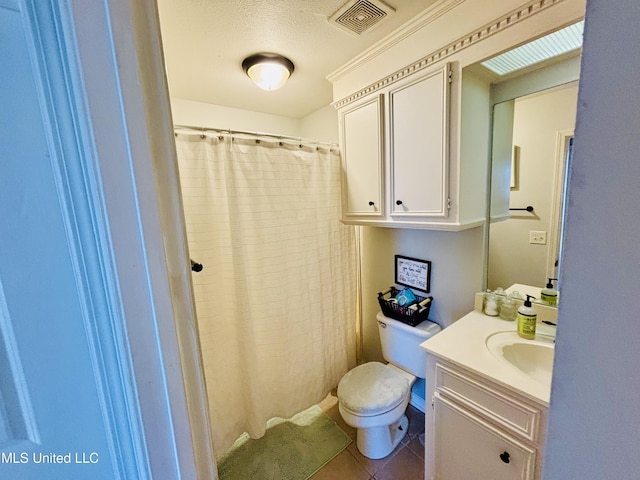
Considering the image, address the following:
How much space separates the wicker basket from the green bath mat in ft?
2.74

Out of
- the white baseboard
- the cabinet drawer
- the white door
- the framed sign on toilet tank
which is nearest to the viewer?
the white door

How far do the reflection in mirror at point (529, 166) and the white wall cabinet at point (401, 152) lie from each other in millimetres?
234

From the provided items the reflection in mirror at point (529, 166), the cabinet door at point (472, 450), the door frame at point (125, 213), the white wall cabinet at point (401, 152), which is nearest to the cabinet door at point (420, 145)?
the white wall cabinet at point (401, 152)

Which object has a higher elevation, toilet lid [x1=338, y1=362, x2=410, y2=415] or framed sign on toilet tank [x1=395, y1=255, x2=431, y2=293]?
framed sign on toilet tank [x1=395, y1=255, x2=431, y2=293]

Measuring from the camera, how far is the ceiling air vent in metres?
1.04

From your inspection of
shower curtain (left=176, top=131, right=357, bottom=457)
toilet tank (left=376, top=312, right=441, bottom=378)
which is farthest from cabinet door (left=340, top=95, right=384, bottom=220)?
toilet tank (left=376, top=312, right=441, bottom=378)

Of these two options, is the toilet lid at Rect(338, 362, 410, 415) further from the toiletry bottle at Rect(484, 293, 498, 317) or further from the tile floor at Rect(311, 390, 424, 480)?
the toiletry bottle at Rect(484, 293, 498, 317)

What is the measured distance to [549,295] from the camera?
4.04 feet

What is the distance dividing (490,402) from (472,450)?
26 centimetres

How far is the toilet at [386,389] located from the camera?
139 cm

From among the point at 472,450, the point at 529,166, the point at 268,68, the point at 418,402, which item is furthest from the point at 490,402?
the point at 268,68

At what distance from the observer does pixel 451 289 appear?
5.06 feet

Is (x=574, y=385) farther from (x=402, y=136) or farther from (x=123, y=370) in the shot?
(x=402, y=136)

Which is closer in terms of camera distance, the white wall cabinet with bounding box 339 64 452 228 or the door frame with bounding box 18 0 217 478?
the door frame with bounding box 18 0 217 478
